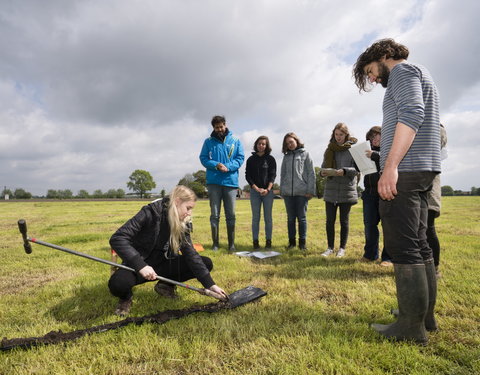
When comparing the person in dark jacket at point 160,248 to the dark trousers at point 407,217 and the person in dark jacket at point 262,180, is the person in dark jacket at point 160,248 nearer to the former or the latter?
the dark trousers at point 407,217

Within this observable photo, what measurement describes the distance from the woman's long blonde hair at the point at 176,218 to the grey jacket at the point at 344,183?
→ 3105 millimetres

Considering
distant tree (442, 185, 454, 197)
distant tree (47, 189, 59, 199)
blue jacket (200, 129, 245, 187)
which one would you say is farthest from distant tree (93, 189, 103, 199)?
distant tree (442, 185, 454, 197)

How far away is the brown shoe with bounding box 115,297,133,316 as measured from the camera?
2939 millimetres

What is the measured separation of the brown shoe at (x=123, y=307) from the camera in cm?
294

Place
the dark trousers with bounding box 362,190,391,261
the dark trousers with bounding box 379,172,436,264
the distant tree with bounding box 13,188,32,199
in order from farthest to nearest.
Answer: the distant tree with bounding box 13,188,32,199
the dark trousers with bounding box 362,190,391,261
the dark trousers with bounding box 379,172,436,264

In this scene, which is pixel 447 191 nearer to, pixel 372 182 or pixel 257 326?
pixel 372 182

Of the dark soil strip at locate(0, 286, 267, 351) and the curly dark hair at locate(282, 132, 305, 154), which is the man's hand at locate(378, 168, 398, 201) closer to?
the dark soil strip at locate(0, 286, 267, 351)

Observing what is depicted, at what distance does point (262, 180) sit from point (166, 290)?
3530mm

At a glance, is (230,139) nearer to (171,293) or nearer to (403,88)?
(171,293)

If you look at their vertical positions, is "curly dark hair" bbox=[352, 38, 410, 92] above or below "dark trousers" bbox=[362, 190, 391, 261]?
above

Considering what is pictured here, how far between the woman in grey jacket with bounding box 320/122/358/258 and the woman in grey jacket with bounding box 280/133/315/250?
0.52 m

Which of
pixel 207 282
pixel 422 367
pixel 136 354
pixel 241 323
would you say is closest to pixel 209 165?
pixel 207 282

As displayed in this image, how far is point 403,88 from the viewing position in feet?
6.97

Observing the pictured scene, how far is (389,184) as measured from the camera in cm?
212
